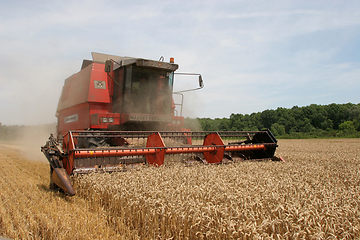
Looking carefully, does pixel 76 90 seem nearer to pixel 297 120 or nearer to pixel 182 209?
pixel 182 209

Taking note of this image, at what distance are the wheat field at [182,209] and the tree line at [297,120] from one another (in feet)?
101

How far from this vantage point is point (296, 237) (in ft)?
5.03

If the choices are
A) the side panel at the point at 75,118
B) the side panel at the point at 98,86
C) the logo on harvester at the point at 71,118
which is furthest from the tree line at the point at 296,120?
the side panel at the point at 98,86

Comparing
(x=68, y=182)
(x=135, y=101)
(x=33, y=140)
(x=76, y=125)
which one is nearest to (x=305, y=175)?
(x=68, y=182)

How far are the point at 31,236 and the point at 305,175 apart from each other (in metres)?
3.21

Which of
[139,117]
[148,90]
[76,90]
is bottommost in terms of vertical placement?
[139,117]

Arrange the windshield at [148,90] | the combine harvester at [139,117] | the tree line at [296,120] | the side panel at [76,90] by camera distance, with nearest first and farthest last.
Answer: the combine harvester at [139,117] → the windshield at [148,90] → the side panel at [76,90] → the tree line at [296,120]

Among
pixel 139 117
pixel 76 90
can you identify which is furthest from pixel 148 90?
pixel 76 90

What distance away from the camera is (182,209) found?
6.70ft

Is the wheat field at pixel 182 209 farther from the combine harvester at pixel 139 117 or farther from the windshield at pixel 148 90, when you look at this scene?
the windshield at pixel 148 90

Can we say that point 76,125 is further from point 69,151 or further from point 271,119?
point 271,119

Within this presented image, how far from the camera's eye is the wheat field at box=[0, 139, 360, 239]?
1722 millimetres

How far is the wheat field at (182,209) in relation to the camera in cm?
172

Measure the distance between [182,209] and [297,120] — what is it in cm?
4503
